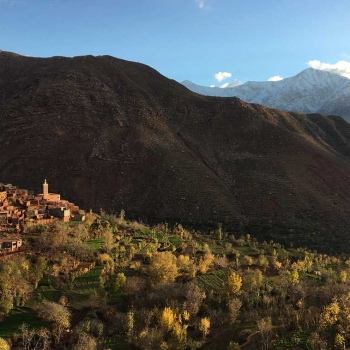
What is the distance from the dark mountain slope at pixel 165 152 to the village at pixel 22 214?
41.0 feet

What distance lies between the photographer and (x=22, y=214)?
2872cm

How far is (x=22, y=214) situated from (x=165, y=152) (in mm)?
27355

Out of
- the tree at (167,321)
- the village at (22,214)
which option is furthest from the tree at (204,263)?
the village at (22,214)

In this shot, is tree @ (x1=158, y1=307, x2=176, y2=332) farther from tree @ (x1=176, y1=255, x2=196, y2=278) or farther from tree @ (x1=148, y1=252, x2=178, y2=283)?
tree @ (x1=176, y1=255, x2=196, y2=278)

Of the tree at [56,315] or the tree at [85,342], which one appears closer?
the tree at [85,342]

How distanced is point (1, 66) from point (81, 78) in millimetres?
21634

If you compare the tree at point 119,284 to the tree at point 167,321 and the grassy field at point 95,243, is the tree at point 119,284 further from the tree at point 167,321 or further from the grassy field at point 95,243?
the grassy field at point 95,243

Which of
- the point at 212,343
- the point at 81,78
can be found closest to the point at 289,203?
the point at 212,343

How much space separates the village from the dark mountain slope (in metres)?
12.5

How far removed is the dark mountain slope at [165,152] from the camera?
1802 inches

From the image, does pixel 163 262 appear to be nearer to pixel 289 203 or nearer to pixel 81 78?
pixel 289 203

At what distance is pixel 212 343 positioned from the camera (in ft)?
57.0

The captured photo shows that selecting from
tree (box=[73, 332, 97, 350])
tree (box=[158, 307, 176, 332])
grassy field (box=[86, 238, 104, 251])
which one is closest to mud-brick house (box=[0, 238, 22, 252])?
grassy field (box=[86, 238, 104, 251])

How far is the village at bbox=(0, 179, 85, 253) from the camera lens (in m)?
24.3
